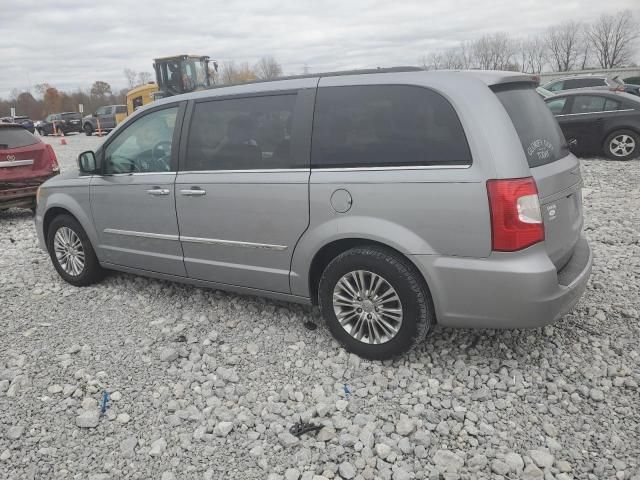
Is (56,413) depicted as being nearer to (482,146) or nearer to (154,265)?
(154,265)

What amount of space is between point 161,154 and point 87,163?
844mm

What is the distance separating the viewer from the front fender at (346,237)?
308 cm

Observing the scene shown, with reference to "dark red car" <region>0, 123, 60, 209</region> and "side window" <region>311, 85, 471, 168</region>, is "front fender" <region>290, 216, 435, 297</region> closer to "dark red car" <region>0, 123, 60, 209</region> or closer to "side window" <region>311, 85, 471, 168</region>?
"side window" <region>311, 85, 471, 168</region>

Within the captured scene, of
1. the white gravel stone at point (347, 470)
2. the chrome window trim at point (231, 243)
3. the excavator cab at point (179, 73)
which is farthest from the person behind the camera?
the excavator cab at point (179, 73)

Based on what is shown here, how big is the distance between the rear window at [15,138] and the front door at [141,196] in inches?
185

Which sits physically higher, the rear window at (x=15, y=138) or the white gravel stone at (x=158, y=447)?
the rear window at (x=15, y=138)

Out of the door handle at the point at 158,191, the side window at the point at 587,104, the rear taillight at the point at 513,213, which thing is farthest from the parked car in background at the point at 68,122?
the rear taillight at the point at 513,213

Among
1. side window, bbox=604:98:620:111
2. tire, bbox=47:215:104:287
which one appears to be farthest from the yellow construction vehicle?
tire, bbox=47:215:104:287

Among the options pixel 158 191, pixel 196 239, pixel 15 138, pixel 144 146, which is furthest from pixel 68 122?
pixel 196 239

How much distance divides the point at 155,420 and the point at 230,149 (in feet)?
6.24

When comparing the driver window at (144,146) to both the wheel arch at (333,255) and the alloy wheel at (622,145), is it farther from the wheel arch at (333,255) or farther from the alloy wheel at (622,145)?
the alloy wheel at (622,145)

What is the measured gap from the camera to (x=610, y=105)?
35.6 feet

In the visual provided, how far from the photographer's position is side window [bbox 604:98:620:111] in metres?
10.8

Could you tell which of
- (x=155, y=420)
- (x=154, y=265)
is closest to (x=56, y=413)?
(x=155, y=420)
